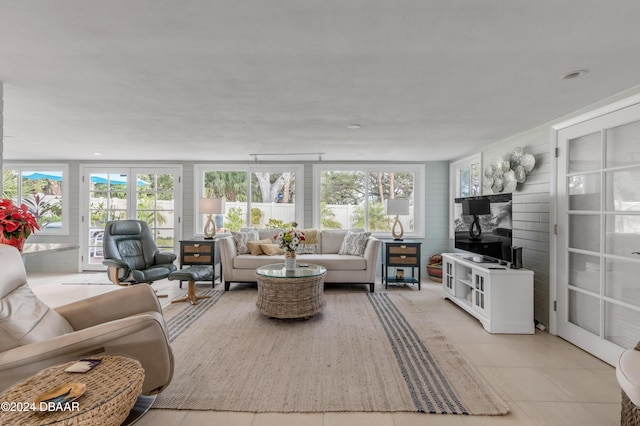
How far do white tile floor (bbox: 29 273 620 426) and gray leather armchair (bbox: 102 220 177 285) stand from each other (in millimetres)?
2547

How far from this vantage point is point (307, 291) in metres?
3.60

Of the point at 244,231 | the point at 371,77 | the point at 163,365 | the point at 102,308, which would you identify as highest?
the point at 371,77

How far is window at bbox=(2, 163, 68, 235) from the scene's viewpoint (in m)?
6.29

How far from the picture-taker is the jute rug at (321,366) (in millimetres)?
2088

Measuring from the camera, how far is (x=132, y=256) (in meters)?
4.53

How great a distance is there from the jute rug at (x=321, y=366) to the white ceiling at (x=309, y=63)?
2215mm

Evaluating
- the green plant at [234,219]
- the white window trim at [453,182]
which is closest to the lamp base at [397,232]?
the white window trim at [453,182]

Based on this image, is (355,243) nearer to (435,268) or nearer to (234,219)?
(435,268)

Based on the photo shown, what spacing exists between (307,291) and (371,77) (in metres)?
2.33

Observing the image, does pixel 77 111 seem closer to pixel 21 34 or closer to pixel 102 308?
pixel 21 34

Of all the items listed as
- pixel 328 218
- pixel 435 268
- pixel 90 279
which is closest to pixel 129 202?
pixel 90 279

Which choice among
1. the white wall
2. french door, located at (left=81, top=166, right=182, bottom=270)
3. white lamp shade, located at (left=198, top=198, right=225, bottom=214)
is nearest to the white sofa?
white lamp shade, located at (left=198, top=198, right=225, bottom=214)

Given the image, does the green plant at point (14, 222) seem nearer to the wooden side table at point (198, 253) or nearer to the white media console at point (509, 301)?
the wooden side table at point (198, 253)

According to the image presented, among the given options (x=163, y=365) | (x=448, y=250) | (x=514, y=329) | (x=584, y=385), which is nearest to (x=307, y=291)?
(x=163, y=365)
